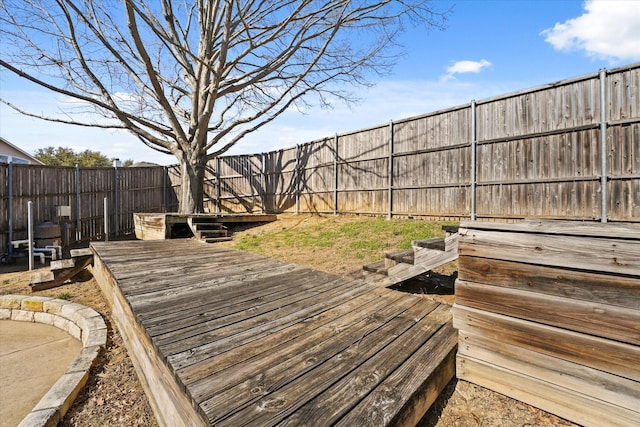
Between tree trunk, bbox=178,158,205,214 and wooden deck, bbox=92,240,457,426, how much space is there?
7.69 m

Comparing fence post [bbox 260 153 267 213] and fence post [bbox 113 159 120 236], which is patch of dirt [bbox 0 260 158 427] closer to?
fence post [bbox 260 153 267 213]

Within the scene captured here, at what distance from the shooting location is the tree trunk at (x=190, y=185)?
34.3 ft

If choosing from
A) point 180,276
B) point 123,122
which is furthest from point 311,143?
point 180,276

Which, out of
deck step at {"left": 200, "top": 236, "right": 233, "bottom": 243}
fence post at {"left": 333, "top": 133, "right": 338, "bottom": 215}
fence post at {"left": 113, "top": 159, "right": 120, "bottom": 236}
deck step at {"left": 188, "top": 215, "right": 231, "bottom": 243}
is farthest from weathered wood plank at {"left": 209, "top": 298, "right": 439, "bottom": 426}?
fence post at {"left": 113, "top": 159, "right": 120, "bottom": 236}

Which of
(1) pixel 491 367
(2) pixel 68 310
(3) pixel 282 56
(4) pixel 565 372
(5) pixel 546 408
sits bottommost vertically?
(2) pixel 68 310

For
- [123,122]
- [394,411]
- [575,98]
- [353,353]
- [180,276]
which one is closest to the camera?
[394,411]

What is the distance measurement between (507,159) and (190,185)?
31.0ft

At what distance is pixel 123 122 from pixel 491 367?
1184cm

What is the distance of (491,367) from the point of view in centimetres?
170

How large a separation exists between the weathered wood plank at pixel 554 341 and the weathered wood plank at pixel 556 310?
0.03m

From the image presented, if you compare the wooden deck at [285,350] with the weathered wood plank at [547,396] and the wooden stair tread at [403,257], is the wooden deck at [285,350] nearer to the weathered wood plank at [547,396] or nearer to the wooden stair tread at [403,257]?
the weathered wood plank at [547,396]

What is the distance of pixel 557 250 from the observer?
1.46 metres

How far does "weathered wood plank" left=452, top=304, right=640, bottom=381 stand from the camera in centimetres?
129

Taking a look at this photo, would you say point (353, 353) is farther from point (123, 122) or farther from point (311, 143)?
point (123, 122)
